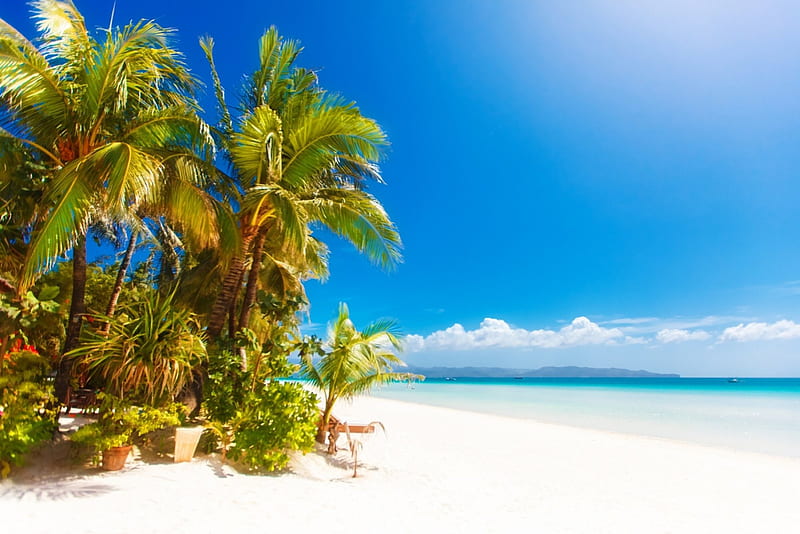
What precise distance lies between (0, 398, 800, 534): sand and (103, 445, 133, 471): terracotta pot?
0.13 meters

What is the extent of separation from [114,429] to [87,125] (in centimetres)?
410

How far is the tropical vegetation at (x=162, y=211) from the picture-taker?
4.84 m

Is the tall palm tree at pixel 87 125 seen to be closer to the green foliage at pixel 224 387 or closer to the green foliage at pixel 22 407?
the green foliage at pixel 22 407

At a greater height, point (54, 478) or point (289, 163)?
point (289, 163)

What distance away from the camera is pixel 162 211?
6.68 m

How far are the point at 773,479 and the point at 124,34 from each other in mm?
11965

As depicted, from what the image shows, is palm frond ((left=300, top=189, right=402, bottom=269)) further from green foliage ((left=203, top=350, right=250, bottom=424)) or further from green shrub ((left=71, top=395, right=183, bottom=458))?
green shrub ((left=71, top=395, right=183, bottom=458))

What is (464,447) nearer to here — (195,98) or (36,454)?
(36,454)

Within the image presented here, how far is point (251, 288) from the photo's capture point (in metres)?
7.27

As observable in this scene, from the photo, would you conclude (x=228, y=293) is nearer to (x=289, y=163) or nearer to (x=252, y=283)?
(x=252, y=283)

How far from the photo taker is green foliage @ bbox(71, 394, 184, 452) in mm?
4496

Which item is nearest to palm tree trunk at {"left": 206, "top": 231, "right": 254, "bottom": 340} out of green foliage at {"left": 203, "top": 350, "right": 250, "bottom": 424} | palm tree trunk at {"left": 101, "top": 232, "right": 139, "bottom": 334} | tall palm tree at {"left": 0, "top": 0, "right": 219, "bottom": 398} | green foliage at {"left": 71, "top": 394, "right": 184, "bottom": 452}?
tall palm tree at {"left": 0, "top": 0, "right": 219, "bottom": 398}

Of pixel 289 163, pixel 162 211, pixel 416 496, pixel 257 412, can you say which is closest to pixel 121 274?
pixel 162 211

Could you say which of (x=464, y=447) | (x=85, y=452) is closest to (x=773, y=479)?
(x=464, y=447)
